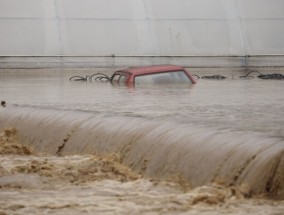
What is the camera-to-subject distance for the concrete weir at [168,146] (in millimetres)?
5520

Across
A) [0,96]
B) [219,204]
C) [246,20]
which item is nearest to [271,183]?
[219,204]

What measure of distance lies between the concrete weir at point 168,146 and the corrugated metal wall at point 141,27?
16.4 m

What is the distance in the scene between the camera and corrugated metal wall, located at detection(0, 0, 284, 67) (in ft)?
86.5

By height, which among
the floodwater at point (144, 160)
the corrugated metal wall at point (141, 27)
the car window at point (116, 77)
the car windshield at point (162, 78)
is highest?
the corrugated metal wall at point (141, 27)

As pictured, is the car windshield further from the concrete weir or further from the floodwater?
the concrete weir

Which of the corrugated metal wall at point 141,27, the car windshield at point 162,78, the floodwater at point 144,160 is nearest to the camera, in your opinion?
the floodwater at point 144,160

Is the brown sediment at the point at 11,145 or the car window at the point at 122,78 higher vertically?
the car window at the point at 122,78

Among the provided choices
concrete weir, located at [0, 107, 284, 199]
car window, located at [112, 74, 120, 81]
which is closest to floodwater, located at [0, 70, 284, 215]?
concrete weir, located at [0, 107, 284, 199]

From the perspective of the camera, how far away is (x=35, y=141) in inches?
371

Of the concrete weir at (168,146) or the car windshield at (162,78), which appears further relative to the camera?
the car windshield at (162,78)

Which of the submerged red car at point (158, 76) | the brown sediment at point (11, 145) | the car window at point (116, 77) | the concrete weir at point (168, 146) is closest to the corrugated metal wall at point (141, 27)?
the car window at point (116, 77)

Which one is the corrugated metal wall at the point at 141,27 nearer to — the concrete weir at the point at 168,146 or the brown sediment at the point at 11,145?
the brown sediment at the point at 11,145

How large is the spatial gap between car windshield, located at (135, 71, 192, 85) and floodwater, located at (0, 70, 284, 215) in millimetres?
8400

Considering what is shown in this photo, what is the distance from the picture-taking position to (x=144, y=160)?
23.1 feet
